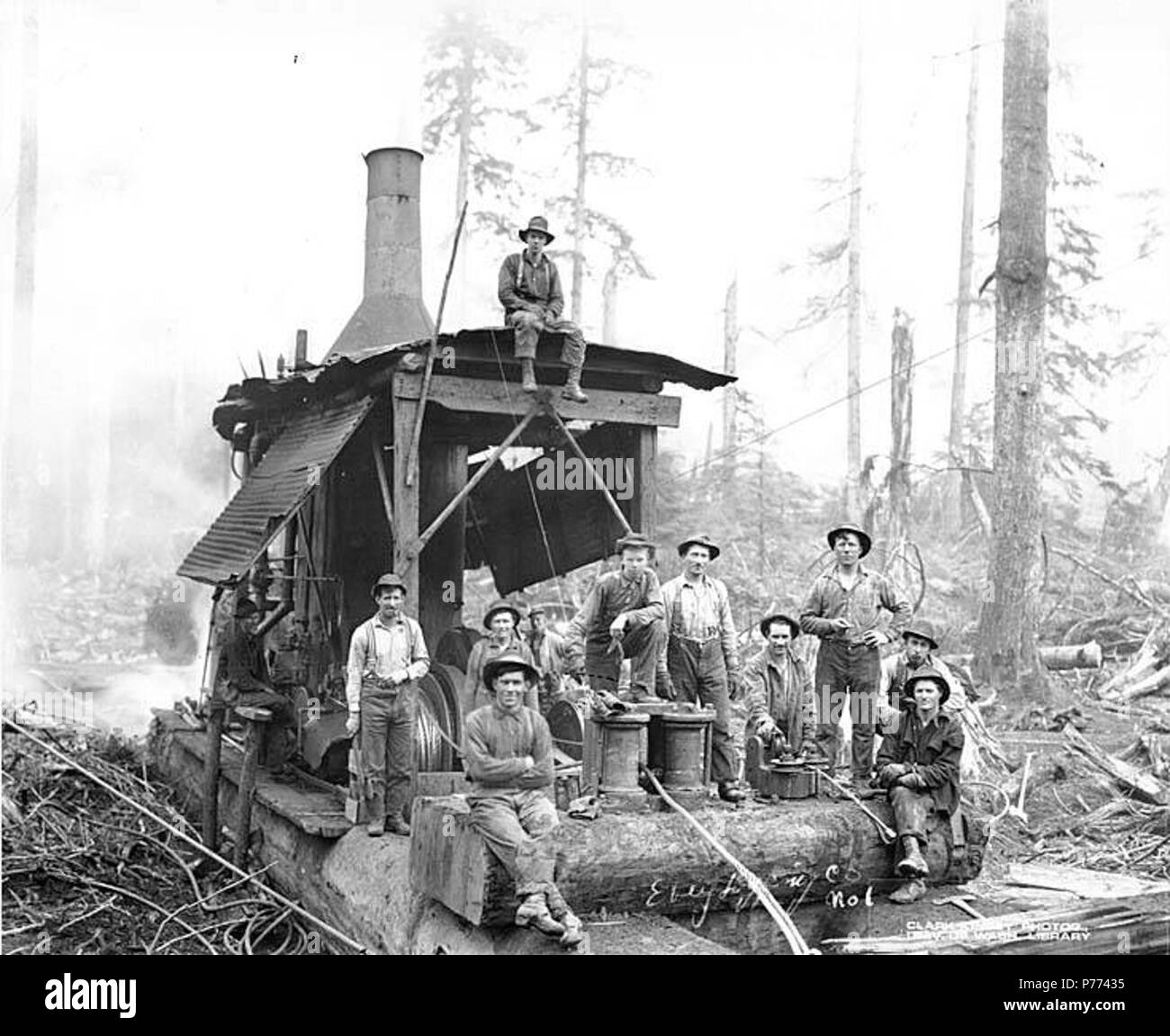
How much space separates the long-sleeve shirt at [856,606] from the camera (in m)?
8.71

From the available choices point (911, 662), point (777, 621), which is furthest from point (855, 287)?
point (777, 621)

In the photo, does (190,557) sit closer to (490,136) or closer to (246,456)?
(246,456)

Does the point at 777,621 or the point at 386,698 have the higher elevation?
the point at 777,621

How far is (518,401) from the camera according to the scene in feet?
32.4

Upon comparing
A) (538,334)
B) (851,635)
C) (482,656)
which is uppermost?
(538,334)

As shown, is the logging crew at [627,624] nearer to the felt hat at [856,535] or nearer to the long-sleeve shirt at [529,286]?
the felt hat at [856,535]

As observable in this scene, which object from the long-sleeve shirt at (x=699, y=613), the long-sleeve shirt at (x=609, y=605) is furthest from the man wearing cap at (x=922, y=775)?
the long-sleeve shirt at (x=609, y=605)

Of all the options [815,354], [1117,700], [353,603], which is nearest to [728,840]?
[353,603]

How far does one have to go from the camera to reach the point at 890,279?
30.2m

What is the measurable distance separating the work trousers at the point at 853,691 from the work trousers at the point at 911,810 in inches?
23.3

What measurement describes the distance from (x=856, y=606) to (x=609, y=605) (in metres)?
1.79

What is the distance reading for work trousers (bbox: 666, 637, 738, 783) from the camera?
885 cm

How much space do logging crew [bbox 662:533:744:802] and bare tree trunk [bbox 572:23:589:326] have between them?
43.1 feet

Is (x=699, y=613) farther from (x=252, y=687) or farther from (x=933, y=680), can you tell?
(x=252, y=687)
